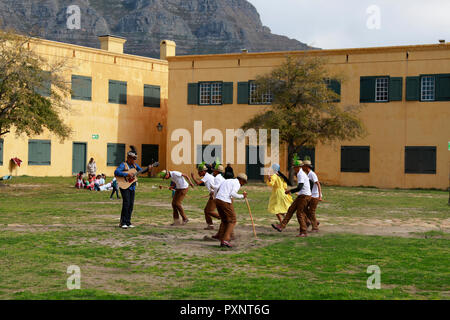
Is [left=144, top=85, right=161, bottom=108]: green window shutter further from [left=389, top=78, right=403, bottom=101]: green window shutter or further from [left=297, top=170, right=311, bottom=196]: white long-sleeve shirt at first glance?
[left=297, top=170, right=311, bottom=196]: white long-sleeve shirt

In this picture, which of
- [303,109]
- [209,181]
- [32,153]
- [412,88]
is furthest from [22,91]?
[412,88]

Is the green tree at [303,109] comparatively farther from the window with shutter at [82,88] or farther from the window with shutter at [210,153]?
the window with shutter at [82,88]

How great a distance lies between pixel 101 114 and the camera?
3991 centimetres

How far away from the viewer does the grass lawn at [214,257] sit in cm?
785

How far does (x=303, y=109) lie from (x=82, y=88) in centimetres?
1404

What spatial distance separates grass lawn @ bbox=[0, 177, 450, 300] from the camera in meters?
7.85

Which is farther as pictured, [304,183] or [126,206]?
[126,206]

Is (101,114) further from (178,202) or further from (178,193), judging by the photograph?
(178,202)

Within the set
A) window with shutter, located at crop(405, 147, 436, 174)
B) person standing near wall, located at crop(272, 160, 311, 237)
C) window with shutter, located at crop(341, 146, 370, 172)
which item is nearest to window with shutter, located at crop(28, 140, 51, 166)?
window with shutter, located at crop(341, 146, 370, 172)

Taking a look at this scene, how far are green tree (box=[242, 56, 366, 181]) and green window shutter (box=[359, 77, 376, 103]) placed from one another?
208 centimetres

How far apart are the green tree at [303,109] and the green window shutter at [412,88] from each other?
3.20 m

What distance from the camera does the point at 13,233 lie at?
1286 centimetres

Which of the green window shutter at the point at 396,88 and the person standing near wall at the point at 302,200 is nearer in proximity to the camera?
the person standing near wall at the point at 302,200

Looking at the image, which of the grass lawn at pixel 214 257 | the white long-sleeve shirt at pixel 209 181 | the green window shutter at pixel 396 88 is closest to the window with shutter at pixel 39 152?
the grass lawn at pixel 214 257
